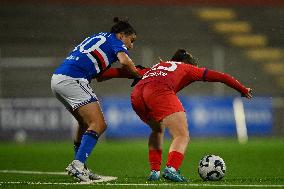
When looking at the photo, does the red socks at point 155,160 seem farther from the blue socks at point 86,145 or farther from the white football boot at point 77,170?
the white football boot at point 77,170

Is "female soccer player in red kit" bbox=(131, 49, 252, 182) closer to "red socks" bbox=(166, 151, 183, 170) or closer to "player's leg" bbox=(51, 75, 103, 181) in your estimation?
"red socks" bbox=(166, 151, 183, 170)

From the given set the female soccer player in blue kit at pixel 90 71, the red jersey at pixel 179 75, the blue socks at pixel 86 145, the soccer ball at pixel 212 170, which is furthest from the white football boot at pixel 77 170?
the soccer ball at pixel 212 170

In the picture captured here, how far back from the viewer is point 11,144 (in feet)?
61.6

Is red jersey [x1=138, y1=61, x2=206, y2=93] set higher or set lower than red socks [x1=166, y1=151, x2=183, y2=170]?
higher

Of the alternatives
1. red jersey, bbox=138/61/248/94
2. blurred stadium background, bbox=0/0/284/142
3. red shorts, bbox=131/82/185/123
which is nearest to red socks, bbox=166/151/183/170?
red shorts, bbox=131/82/185/123

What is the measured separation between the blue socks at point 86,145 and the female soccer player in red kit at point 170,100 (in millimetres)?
656

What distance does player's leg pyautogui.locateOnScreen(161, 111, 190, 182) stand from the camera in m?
8.98

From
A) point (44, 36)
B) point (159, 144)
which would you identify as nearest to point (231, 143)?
point (159, 144)

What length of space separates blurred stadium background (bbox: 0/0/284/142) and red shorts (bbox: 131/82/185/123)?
31.5ft

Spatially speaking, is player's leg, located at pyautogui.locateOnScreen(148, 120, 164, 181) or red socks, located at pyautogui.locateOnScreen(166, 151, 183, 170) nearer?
red socks, located at pyautogui.locateOnScreen(166, 151, 183, 170)

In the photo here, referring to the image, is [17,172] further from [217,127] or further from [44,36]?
[44,36]

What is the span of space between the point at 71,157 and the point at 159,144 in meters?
5.36

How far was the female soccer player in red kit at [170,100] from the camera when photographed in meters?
9.04

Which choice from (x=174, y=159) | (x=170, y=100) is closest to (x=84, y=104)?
(x=170, y=100)
